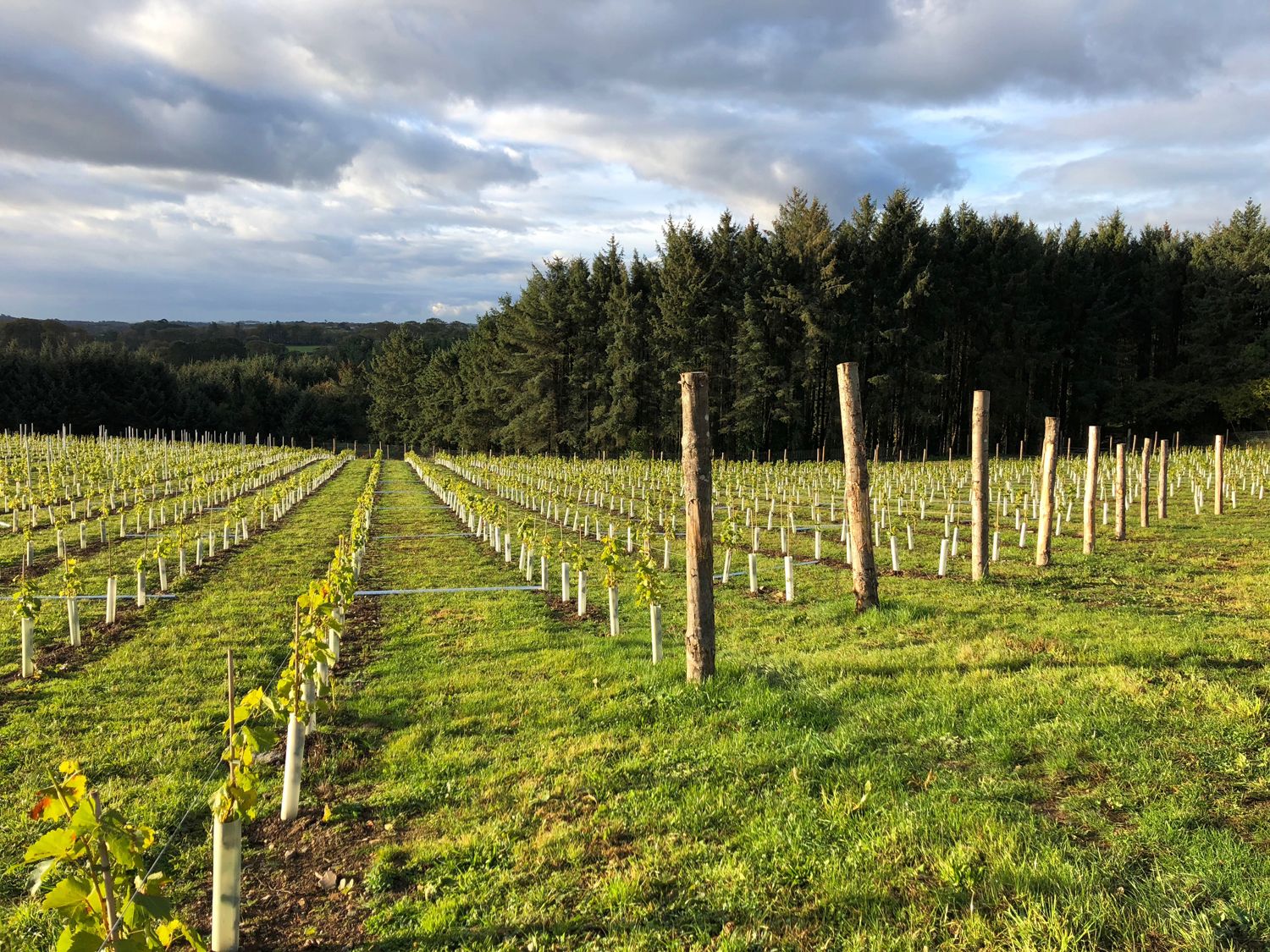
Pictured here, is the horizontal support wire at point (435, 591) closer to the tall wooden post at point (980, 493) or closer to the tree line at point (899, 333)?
the tall wooden post at point (980, 493)

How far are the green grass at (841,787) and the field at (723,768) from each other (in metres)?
0.02

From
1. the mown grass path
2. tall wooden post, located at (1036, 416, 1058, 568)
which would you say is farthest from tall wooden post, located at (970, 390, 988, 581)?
the mown grass path

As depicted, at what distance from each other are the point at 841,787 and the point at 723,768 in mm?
792

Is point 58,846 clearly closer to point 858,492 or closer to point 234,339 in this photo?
point 858,492

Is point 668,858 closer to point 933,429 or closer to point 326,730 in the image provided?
point 326,730

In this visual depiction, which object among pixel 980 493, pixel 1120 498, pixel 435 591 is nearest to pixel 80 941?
pixel 435 591

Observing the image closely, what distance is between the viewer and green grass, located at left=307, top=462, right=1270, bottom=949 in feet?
11.1

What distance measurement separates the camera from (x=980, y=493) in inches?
425

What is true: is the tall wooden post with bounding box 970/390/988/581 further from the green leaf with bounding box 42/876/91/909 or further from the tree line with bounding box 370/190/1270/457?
the tree line with bounding box 370/190/1270/457

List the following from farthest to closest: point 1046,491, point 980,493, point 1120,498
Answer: point 1120,498 → point 1046,491 → point 980,493

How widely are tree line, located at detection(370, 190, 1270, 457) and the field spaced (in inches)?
1373

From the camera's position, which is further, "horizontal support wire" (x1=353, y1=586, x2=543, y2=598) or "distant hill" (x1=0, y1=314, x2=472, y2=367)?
"distant hill" (x1=0, y1=314, x2=472, y2=367)

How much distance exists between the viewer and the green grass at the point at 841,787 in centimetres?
338

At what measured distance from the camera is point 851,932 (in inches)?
129
